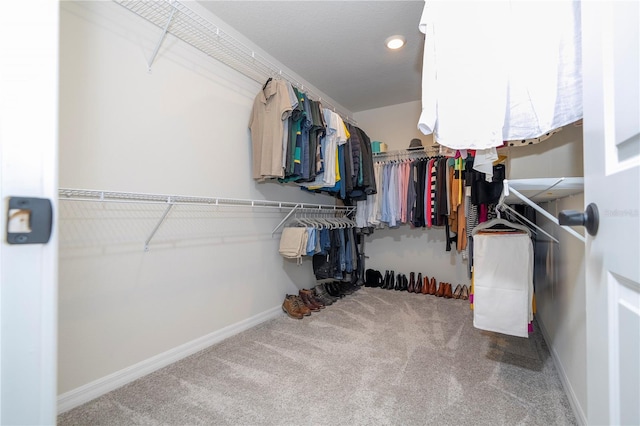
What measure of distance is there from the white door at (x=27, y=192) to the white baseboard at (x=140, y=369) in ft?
4.16

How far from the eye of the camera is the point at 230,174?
7.38 feet

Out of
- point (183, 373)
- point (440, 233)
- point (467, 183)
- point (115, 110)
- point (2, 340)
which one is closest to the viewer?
point (2, 340)

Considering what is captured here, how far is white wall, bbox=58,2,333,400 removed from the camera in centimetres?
142

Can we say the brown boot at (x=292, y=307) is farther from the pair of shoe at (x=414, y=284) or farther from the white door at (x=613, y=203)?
the white door at (x=613, y=203)

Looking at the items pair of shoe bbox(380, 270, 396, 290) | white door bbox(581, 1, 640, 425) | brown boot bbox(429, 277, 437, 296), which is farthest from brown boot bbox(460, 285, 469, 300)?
white door bbox(581, 1, 640, 425)

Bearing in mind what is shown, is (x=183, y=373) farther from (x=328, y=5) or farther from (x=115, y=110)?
(x=328, y=5)

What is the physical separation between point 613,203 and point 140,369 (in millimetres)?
2140

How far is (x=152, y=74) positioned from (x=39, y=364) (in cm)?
179

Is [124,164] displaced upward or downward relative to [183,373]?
upward

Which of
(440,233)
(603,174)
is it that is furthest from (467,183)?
(603,174)

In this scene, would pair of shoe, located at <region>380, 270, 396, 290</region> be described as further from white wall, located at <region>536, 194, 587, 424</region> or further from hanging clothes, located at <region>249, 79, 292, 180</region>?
hanging clothes, located at <region>249, 79, 292, 180</region>

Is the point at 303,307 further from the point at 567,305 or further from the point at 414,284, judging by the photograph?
the point at 567,305

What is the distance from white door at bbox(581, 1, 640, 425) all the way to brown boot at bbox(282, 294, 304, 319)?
2.20 meters

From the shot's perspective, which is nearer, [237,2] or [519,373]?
[519,373]
